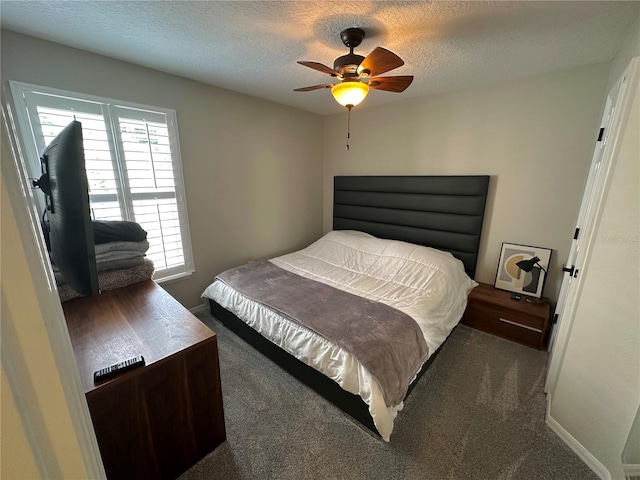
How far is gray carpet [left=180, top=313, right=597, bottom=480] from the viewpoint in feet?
4.69

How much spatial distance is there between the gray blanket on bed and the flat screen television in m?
1.25

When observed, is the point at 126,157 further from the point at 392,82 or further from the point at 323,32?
the point at 392,82

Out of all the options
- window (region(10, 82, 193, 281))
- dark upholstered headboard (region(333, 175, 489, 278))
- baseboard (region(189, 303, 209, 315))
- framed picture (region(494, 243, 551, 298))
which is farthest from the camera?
baseboard (region(189, 303, 209, 315))

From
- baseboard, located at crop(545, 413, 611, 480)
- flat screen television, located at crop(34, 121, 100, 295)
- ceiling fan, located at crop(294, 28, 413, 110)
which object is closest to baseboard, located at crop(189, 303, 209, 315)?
flat screen television, located at crop(34, 121, 100, 295)

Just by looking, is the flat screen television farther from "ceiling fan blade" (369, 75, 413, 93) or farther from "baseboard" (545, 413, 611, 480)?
"baseboard" (545, 413, 611, 480)

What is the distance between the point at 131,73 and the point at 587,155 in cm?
377

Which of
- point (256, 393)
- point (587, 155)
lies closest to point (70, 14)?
point (256, 393)

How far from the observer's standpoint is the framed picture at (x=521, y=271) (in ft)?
8.12

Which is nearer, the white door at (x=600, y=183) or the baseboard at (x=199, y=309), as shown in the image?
the white door at (x=600, y=183)

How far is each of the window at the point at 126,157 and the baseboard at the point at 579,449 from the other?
3.10 m

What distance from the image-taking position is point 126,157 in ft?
7.35

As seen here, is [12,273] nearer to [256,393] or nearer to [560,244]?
[256,393]

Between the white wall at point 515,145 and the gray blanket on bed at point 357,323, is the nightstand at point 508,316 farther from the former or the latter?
the gray blanket on bed at point 357,323

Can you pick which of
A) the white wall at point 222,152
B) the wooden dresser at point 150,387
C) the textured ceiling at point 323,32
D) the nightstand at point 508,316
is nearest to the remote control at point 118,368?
the wooden dresser at point 150,387
